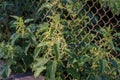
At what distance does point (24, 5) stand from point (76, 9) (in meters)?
0.64

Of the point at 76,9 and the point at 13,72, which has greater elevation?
the point at 76,9

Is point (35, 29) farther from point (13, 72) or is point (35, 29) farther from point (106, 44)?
point (106, 44)

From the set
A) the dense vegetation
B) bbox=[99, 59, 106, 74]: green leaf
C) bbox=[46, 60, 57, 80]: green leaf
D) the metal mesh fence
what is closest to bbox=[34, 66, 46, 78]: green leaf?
the dense vegetation

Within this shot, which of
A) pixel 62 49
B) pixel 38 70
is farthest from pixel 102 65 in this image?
pixel 38 70

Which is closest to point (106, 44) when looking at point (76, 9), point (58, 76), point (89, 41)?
point (89, 41)

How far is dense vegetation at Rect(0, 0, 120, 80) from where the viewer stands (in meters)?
2.46

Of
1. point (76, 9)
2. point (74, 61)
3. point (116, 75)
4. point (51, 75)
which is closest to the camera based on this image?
point (51, 75)

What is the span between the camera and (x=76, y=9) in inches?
120

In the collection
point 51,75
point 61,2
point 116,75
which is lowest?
point 116,75

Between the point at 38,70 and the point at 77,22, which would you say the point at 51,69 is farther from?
the point at 77,22

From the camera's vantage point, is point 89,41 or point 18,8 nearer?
point 89,41

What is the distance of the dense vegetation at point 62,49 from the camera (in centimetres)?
246

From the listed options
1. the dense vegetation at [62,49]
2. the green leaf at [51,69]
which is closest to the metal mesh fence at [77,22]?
the dense vegetation at [62,49]

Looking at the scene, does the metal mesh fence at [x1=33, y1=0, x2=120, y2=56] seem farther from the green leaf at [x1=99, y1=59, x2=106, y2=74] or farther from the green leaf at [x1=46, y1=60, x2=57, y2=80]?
the green leaf at [x1=46, y1=60, x2=57, y2=80]
